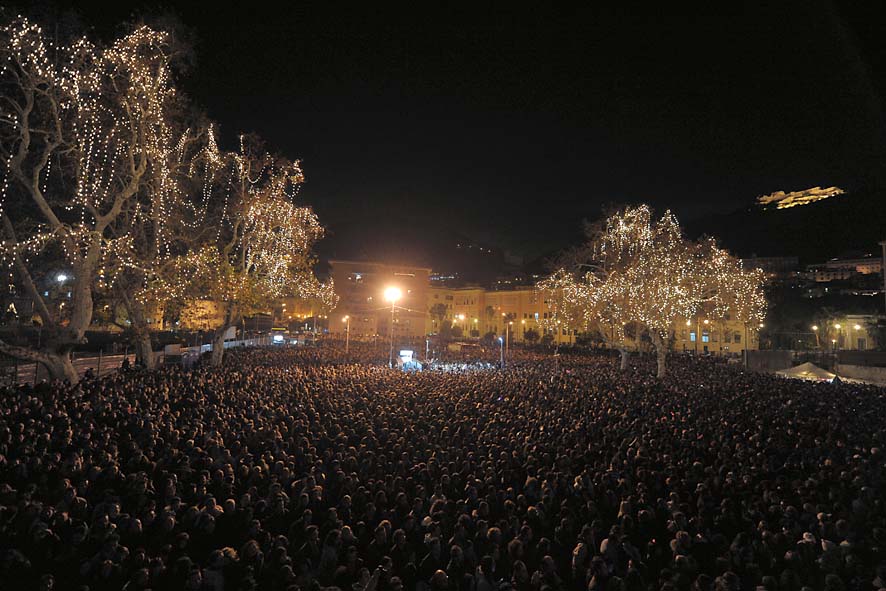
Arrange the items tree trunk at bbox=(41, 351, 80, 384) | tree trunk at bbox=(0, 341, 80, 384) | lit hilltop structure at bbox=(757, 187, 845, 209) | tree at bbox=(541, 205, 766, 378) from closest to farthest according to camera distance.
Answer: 1. tree trunk at bbox=(0, 341, 80, 384)
2. tree trunk at bbox=(41, 351, 80, 384)
3. tree at bbox=(541, 205, 766, 378)
4. lit hilltop structure at bbox=(757, 187, 845, 209)

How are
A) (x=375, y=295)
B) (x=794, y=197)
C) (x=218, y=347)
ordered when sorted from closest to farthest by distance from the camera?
(x=218, y=347), (x=375, y=295), (x=794, y=197)

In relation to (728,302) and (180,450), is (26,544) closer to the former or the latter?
(180,450)

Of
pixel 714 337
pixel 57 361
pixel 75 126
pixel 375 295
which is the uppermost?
pixel 75 126

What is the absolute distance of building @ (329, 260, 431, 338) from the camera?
68.6m

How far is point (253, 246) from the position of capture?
2559 centimetres

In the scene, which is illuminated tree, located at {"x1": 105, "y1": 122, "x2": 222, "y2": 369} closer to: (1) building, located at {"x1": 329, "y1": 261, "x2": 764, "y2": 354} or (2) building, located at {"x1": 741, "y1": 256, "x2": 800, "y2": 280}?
(1) building, located at {"x1": 329, "y1": 261, "x2": 764, "y2": 354}

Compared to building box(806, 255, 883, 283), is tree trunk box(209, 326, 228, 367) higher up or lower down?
lower down

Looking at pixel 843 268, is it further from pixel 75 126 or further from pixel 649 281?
pixel 75 126

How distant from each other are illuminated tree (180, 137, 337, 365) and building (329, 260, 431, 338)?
133 ft

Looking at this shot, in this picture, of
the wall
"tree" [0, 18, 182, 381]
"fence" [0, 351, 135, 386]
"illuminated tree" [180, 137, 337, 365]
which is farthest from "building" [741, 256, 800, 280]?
"tree" [0, 18, 182, 381]

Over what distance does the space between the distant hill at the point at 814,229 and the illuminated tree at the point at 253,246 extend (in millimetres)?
81232

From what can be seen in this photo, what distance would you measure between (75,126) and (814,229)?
11470cm

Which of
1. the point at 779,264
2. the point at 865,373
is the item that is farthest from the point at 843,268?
the point at 865,373

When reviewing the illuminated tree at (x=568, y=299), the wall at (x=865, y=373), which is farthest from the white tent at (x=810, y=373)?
the illuminated tree at (x=568, y=299)
